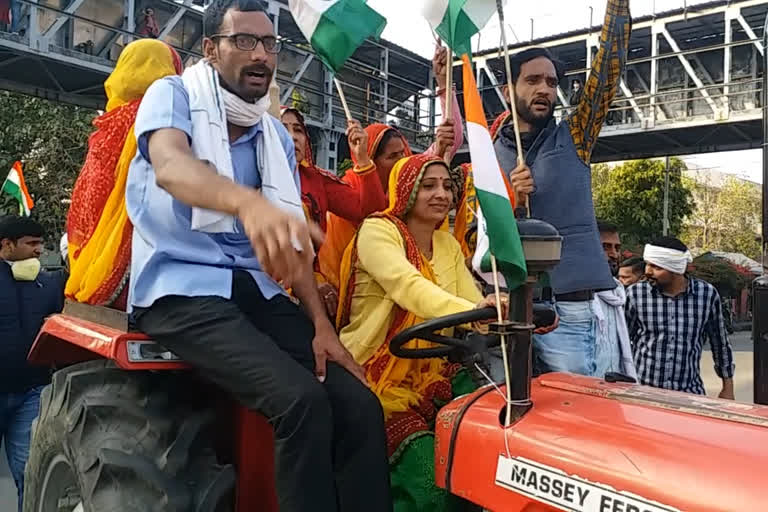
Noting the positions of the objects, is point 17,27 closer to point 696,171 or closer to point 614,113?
point 614,113

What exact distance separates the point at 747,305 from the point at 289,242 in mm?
25746

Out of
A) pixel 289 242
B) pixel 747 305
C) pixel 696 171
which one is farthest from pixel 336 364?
pixel 696 171

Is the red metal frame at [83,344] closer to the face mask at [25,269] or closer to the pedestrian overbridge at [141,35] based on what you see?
the face mask at [25,269]

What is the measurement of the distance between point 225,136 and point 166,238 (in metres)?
0.31

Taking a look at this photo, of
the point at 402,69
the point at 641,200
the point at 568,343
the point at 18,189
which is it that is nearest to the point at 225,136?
the point at 568,343

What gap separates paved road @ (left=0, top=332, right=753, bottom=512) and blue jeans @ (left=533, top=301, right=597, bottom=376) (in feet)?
11.2

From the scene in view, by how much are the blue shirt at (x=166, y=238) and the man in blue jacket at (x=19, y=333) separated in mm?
2610

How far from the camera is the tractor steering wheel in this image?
1.91 meters

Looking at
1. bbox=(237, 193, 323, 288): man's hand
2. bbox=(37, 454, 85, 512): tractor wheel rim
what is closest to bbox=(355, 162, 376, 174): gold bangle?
bbox=(37, 454, 85, 512): tractor wheel rim

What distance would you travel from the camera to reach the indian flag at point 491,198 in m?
1.66

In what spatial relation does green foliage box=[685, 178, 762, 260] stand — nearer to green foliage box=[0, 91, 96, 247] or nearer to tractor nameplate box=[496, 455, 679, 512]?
green foliage box=[0, 91, 96, 247]

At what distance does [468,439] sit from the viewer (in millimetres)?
1740

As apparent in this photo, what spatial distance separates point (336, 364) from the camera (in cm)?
213

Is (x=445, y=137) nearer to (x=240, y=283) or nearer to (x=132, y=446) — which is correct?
(x=240, y=283)
